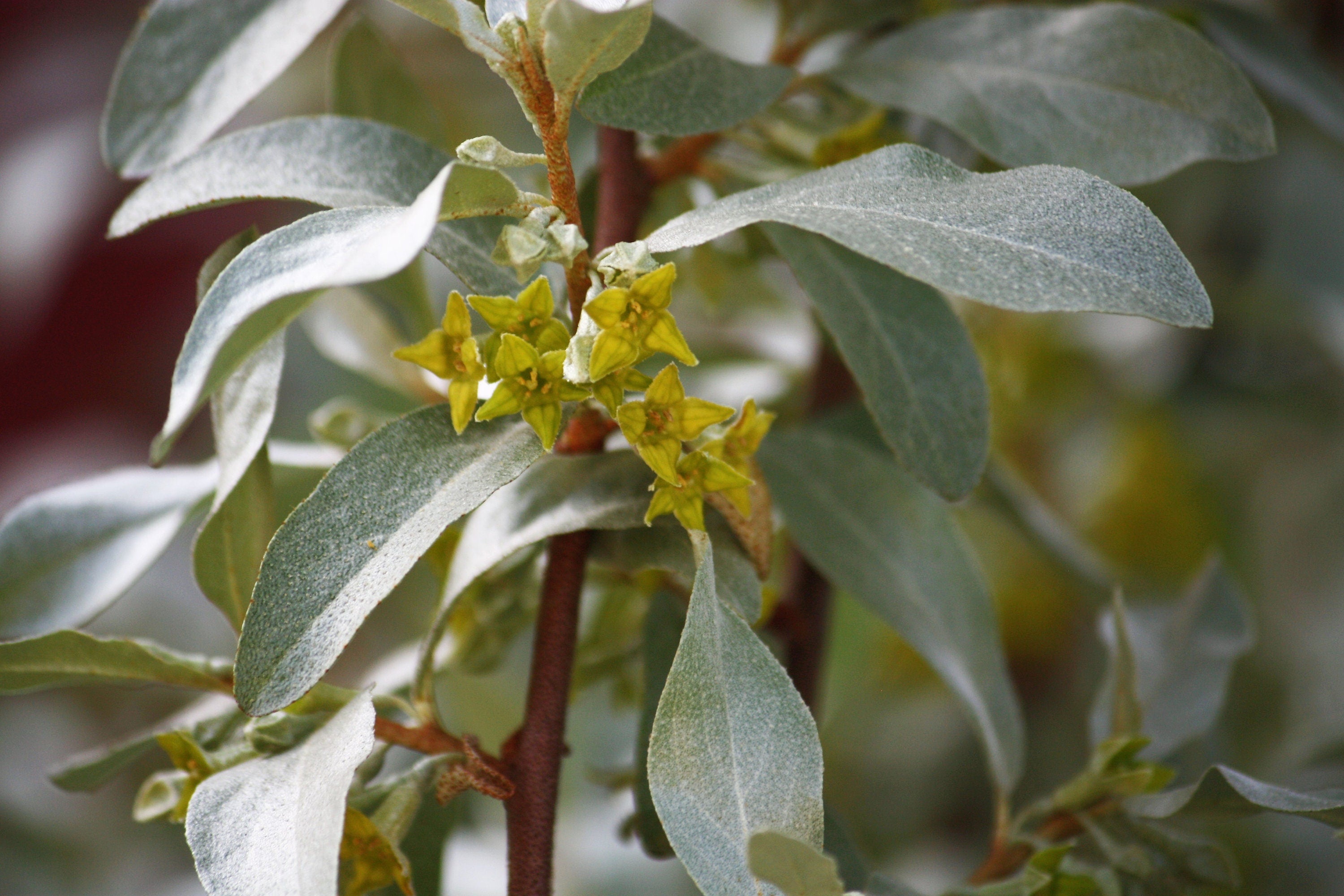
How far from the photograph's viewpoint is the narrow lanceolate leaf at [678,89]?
52cm

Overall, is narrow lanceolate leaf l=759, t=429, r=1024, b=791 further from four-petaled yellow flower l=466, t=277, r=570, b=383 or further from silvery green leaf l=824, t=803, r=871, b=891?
four-petaled yellow flower l=466, t=277, r=570, b=383

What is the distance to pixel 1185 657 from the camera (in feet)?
2.57

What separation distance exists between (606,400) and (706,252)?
0.37 m

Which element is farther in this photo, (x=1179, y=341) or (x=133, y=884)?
(x=1179, y=341)

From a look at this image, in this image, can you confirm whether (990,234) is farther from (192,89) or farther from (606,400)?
(192,89)

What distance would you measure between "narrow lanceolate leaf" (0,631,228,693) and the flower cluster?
0.62ft

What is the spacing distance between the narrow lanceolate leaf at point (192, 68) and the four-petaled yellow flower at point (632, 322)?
27cm

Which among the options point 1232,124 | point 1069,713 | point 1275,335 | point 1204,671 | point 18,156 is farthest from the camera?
point 18,156

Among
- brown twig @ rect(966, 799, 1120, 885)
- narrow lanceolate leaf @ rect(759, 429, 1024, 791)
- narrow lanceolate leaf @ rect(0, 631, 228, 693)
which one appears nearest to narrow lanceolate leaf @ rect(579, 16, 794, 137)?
narrow lanceolate leaf @ rect(759, 429, 1024, 791)

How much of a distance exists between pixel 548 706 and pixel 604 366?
0.18 meters

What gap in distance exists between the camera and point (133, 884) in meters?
1.17

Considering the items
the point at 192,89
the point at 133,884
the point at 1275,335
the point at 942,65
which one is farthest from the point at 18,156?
the point at 1275,335

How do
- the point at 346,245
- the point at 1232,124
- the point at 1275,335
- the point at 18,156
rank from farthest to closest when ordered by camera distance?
the point at 18,156
the point at 1275,335
the point at 1232,124
the point at 346,245

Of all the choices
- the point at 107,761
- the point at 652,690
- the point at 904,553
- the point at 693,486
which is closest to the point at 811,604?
the point at 904,553
